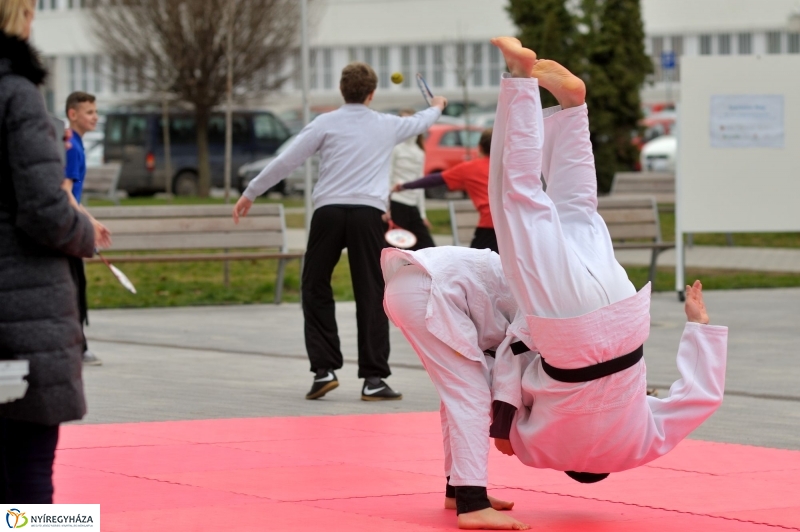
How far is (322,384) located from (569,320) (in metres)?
4.17

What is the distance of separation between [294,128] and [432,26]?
19.1 metres

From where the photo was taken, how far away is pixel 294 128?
1672 inches

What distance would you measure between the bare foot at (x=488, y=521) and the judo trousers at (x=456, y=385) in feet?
0.35

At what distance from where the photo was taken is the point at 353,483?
6.30 m

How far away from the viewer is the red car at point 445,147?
34125mm

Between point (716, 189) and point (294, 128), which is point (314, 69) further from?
point (716, 189)

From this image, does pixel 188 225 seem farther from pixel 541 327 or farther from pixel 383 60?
pixel 383 60

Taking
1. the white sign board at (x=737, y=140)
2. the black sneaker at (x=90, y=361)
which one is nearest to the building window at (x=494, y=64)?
the white sign board at (x=737, y=140)

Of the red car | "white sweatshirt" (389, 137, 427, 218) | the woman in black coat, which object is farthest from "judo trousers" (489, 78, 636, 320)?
the red car

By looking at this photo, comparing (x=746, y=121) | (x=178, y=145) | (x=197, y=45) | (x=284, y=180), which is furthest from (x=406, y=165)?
(x=178, y=145)

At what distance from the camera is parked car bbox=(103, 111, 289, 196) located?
116ft

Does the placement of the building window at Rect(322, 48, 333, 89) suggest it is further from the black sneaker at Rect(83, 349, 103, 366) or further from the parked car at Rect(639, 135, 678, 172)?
the black sneaker at Rect(83, 349, 103, 366)

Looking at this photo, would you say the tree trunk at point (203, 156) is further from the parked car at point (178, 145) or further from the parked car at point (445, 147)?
the parked car at point (445, 147)

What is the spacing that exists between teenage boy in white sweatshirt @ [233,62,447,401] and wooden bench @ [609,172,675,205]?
1584 cm
